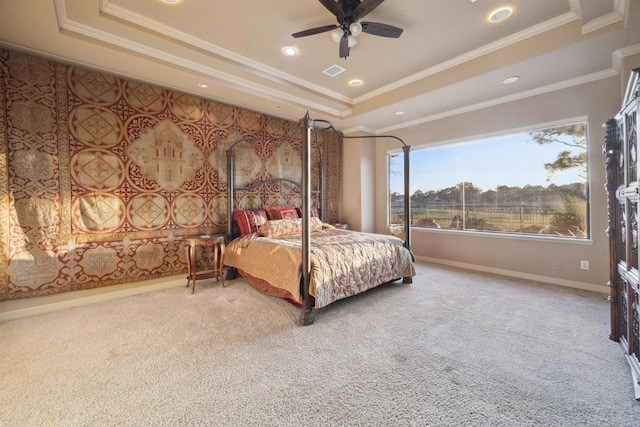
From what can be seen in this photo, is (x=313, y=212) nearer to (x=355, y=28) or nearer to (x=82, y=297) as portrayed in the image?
(x=355, y=28)

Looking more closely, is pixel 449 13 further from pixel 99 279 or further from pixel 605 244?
pixel 99 279

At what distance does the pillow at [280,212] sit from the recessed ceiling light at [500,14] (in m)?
3.61

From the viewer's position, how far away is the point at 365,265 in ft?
10.2

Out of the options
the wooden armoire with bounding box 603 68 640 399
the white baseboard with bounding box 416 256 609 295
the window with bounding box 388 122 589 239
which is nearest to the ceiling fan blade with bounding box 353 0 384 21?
Result: the wooden armoire with bounding box 603 68 640 399

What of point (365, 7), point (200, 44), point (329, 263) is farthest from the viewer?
point (200, 44)

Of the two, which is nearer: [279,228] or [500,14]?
[500,14]

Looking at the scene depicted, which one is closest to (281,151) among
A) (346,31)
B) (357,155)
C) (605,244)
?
(357,155)

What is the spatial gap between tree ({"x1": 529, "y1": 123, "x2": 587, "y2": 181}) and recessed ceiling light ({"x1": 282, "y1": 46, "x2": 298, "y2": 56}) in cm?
367

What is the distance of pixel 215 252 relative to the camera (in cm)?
370

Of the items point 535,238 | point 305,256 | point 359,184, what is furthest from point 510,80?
point 305,256

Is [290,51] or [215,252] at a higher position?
[290,51]

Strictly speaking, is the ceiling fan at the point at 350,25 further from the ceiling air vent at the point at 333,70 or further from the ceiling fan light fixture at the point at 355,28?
the ceiling air vent at the point at 333,70

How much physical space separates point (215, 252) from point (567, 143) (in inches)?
204

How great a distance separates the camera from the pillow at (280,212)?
4512 mm
